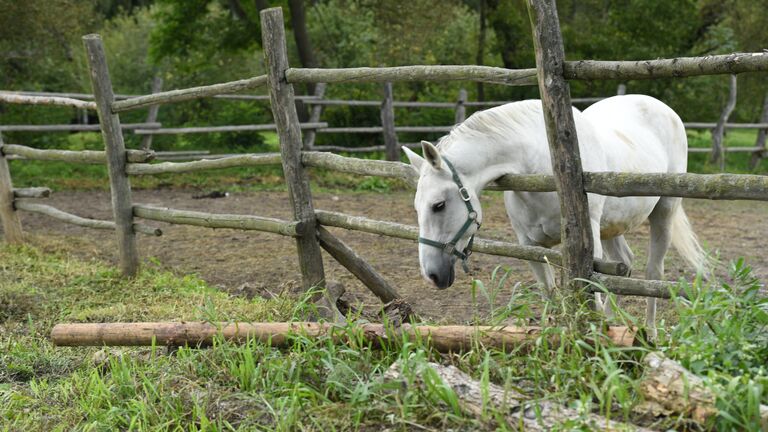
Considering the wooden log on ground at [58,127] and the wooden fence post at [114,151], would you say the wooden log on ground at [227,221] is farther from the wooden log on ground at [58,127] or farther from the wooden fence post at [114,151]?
the wooden log on ground at [58,127]

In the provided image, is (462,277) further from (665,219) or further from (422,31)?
(422,31)

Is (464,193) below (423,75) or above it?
below

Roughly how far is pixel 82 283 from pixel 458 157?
3.58 metres

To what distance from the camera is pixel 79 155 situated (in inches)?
264

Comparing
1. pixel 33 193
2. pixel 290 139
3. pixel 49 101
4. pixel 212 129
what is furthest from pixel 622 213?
pixel 212 129

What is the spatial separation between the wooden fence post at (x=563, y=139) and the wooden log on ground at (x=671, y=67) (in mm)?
79

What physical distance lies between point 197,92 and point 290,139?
1.06 metres

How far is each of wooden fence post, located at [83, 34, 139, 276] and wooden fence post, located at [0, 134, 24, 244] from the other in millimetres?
1635

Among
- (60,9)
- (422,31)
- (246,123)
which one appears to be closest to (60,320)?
(246,123)

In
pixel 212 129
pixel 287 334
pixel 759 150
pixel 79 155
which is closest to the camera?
pixel 287 334

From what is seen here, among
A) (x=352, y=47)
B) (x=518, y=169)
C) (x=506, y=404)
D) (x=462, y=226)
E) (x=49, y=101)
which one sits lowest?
(x=506, y=404)

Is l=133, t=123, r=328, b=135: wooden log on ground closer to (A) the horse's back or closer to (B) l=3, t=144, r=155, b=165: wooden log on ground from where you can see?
(B) l=3, t=144, r=155, b=165: wooden log on ground

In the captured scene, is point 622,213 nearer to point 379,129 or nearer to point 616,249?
point 616,249

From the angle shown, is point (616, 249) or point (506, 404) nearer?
point (506, 404)
